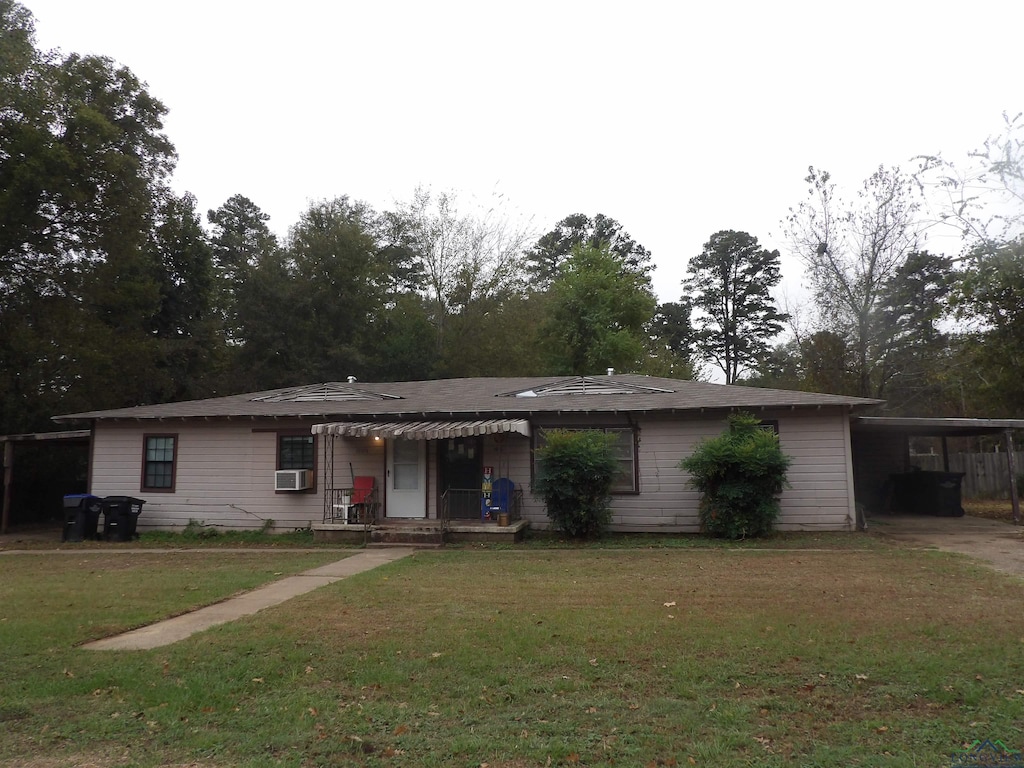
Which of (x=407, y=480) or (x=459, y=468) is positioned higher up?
(x=459, y=468)

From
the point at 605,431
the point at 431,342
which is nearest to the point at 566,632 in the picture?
the point at 605,431

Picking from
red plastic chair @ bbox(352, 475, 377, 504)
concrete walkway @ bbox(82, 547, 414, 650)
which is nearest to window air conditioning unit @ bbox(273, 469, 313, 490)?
→ red plastic chair @ bbox(352, 475, 377, 504)

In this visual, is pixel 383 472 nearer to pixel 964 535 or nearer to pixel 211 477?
pixel 211 477

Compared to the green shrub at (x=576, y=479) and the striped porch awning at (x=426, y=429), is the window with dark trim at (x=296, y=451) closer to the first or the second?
the striped porch awning at (x=426, y=429)

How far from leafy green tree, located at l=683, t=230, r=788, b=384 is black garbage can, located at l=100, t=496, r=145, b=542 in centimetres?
3575

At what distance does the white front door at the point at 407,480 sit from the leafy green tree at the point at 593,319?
16.7 metres

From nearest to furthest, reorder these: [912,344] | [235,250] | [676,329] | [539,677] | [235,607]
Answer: [539,677], [235,607], [912,344], [235,250], [676,329]

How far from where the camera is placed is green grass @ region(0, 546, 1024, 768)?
4.10m

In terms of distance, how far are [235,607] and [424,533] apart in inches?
226

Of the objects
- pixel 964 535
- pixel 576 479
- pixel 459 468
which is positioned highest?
pixel 459 468

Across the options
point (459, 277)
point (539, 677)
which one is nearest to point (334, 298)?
point (459, 277)

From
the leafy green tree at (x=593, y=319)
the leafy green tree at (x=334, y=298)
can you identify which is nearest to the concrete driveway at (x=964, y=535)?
the leafy green tree at (x=593, y=319)

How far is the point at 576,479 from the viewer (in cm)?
1312

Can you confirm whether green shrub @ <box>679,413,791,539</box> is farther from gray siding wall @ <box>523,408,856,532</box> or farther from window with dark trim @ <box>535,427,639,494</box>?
Result: window with dark trim @ <box>535,427,639,494</box>
